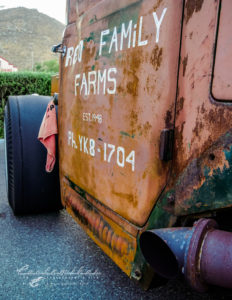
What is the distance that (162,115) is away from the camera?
1.26m

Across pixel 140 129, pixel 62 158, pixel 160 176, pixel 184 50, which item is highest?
pixel 184 50

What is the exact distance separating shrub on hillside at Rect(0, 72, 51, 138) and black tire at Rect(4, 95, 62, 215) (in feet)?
17.8

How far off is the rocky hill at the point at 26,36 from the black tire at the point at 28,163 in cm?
6416

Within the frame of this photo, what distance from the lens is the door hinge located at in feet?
4.07

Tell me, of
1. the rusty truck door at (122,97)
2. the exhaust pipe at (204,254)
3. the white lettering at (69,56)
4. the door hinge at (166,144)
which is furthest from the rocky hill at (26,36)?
the exhaust pipe at (204,254)

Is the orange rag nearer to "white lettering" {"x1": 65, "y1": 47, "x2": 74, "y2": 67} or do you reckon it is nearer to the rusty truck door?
the rusty truck door

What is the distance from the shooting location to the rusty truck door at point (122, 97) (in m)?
1.26

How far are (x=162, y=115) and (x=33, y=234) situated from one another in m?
1.68

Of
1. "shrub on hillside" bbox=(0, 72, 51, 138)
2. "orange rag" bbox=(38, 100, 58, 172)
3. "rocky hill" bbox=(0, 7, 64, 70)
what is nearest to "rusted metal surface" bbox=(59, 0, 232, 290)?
"orange rag" bbox=(38, 100, 58, 172)

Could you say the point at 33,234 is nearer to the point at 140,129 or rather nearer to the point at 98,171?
the point at 98,171

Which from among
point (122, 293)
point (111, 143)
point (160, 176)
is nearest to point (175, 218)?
point (160, 176)

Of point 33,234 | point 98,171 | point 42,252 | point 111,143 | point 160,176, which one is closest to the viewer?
point 160,176

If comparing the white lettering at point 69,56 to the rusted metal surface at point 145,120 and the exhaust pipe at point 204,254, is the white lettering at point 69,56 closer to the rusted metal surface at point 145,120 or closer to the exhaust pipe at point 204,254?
the rusted metal surface at point 145,120

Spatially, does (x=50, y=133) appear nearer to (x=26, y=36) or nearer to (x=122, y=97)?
(x=122, y=97)
